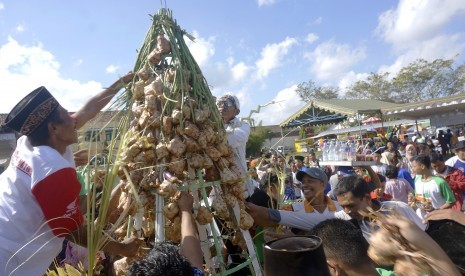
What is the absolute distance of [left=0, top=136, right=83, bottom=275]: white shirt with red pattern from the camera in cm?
191

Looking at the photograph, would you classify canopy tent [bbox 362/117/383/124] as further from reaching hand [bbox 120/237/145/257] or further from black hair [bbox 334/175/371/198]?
reaching hand [bbox 120/237/145/257]

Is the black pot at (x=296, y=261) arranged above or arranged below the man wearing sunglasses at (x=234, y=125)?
below

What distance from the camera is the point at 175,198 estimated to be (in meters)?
2.19

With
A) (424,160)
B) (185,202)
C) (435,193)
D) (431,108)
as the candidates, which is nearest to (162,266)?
(185,202)

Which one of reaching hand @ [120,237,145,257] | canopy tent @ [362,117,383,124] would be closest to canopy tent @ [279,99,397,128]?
canopy tent @ [362,117,383,124]

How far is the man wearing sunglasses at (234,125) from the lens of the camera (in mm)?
2861

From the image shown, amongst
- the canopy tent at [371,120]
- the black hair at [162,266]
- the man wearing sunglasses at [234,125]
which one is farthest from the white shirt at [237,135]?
the canopy tent at [371,120]

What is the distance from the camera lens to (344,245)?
1723 millimetres

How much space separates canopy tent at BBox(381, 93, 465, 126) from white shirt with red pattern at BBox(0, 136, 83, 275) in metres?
12.3

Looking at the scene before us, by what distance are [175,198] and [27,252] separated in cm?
87

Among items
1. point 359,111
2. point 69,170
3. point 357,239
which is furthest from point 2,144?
point 357,239

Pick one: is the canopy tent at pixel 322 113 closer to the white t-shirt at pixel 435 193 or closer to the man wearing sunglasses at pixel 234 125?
the white t-shirt at pixel 435 193

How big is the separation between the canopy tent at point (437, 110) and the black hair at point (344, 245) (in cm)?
1152

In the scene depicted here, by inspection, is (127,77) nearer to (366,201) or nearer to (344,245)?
(344,245)
